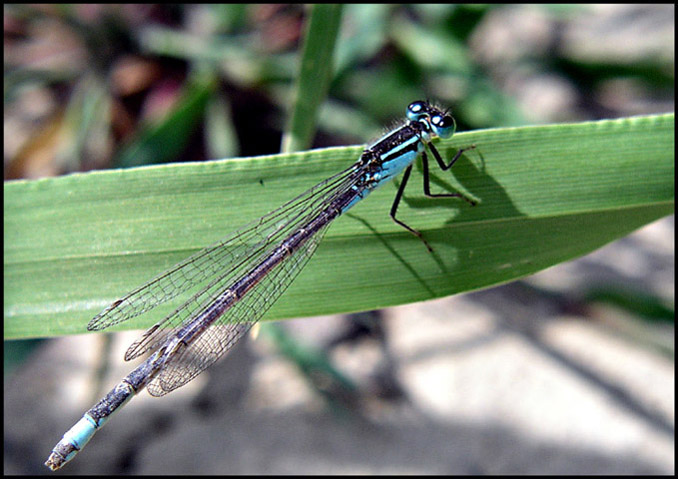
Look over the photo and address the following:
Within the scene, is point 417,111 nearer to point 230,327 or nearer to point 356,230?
point 356,230

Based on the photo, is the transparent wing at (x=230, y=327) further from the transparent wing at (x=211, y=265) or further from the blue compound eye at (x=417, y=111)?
the blue compound eye at (x=417, y=111)

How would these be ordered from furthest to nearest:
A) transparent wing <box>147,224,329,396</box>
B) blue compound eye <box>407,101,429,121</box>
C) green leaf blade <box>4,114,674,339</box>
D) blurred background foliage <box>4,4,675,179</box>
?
blurred background foliage <box>4,4,675,179</box>
blue compound eye <box>407,101,429,121</box>
transparent wing <box>147,224,329,396</box>
green leaf blade <box>4,114,674,339</box>

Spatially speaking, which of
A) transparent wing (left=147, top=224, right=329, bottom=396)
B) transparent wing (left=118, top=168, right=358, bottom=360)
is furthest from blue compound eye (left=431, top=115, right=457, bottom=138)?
transparent wing (left=147, top=224, right=329, bottom=396)

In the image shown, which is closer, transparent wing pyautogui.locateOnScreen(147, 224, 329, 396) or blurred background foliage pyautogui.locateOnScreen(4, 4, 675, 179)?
transparent wing pyautogui.locateOnScreen(147, 224, 329, 396)

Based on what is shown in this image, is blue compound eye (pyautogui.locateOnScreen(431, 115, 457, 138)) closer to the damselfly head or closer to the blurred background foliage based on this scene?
the damselfly head

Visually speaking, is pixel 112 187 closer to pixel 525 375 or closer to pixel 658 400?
pixel 525 375

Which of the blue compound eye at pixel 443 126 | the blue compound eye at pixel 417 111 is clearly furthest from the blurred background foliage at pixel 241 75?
the blue compound eye at pixel 443 126

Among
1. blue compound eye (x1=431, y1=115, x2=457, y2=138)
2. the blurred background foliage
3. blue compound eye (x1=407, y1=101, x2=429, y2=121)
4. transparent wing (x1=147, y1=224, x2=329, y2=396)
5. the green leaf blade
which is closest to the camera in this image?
the green leaf blade

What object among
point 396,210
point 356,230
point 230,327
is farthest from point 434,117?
point 230,327
